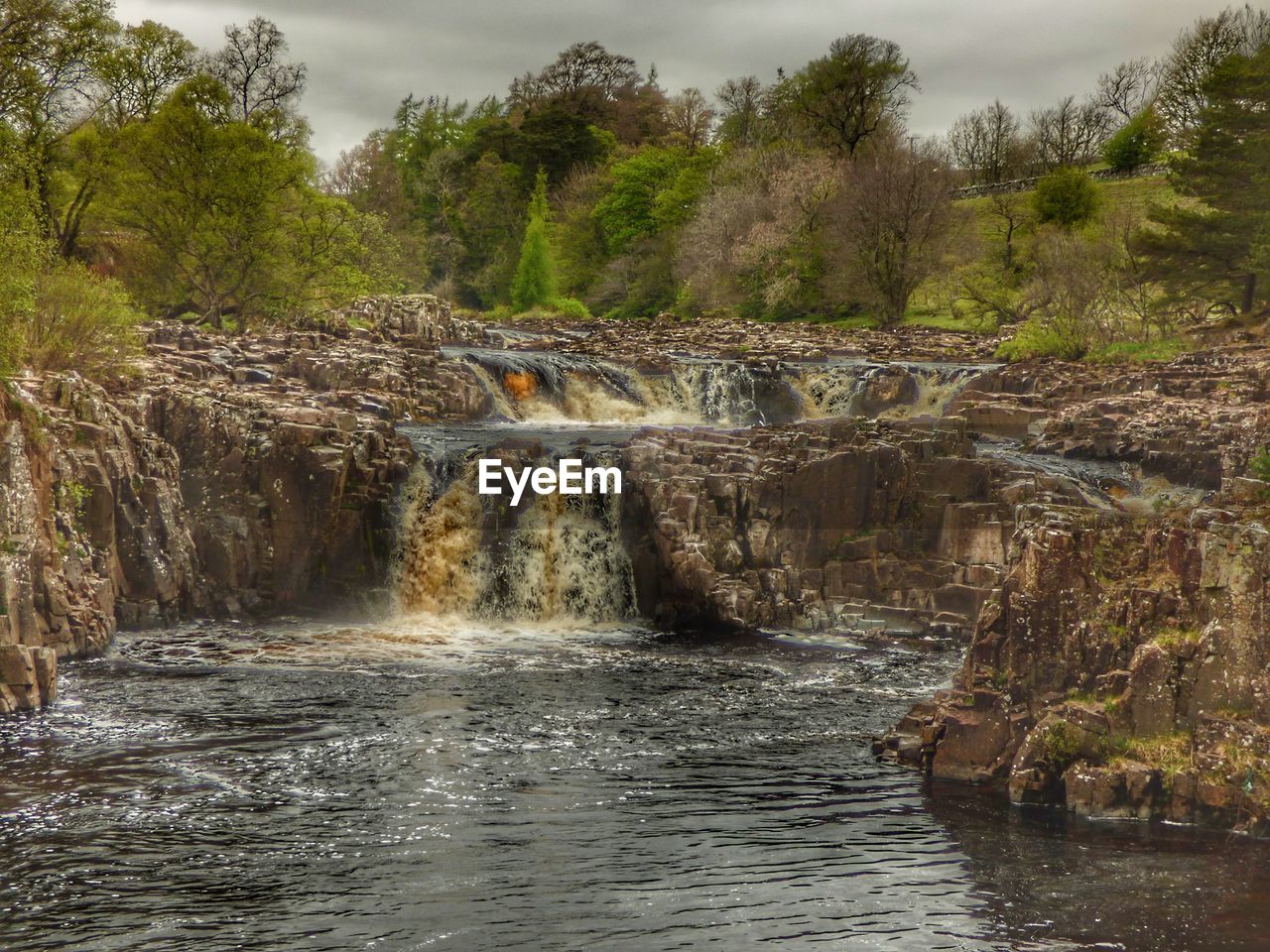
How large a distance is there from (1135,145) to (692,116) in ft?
128

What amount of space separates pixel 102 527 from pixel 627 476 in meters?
13.7

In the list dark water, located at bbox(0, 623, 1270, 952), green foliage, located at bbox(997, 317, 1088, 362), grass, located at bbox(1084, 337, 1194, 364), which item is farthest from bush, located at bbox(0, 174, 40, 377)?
grass, located at bbox(1084, 337, 1194, 364)

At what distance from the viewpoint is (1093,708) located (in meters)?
18.8

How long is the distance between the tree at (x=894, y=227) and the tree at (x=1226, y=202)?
19.5m

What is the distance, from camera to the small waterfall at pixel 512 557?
3375cm

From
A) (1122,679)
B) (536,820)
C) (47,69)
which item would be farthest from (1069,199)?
(536,820)

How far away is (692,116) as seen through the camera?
370 ft

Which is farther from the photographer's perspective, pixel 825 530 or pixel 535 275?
pixel 535 275

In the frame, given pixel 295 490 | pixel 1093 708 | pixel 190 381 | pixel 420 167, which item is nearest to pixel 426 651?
pixel 295 490

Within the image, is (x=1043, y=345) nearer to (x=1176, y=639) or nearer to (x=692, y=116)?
(x=1176, y=639)

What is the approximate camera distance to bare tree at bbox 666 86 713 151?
367 feet

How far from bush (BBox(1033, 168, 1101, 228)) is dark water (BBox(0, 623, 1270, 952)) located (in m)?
55.9

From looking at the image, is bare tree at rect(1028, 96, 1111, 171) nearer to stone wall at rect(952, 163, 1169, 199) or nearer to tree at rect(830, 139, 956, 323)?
stone wall at rect(952, 163, 1169, 199)

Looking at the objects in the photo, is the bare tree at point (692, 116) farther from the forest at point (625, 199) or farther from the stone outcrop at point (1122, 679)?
the stone outcrop at point (1122, 679)
